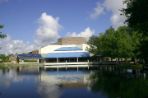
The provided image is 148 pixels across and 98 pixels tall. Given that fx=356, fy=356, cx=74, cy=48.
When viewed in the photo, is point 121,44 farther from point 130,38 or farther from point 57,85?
point 57,85

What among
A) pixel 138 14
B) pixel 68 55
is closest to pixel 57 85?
pixel 138 14

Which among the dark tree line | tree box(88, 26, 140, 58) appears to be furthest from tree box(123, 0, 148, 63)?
tree box(88, 26, 140, 58)

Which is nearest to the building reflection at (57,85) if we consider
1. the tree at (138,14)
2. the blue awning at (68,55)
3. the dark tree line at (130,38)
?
the dark tree line at (130,38)

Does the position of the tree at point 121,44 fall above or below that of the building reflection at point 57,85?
above

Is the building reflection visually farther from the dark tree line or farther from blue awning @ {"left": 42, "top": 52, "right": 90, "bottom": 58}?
blue awning @ {"left": 42, "top": 52, "right": 90, "bottom": 58}

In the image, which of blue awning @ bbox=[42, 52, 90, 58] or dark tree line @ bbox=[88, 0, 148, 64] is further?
blue awning @ bbox=[42, 52, 90, 58]

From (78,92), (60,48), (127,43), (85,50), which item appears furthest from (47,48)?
(78,92)

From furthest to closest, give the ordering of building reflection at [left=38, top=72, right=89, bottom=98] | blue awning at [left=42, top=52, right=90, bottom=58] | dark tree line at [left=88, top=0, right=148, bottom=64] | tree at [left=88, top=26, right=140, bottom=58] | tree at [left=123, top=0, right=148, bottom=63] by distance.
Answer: blue awning at [left=42, top=52, right=90, bottom=58], tree at [left=88, top=26, right=140, bottom=58], building reflection at [left=38, top=72, right=89, bottom=98], dark tree line at [left=88, top=0, right=148, bottom=64], tree at [left=123, top=0, right=148, bottom=63]

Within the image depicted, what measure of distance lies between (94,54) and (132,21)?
105920 mm

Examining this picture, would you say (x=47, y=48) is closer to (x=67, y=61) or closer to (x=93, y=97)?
(x=67, y=61)

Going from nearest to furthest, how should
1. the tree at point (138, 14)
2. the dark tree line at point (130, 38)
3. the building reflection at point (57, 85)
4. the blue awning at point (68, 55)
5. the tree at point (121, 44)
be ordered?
the tree at point (138, 14), the dark tree line at point (130, 38), the building reflection at point (57, 85), the tree at point (121, 44), the blue awning at point (68, 55)

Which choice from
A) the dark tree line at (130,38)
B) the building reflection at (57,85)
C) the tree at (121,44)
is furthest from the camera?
the tree at (121,44)

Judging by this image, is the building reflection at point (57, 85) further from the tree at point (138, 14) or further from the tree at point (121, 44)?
the tree at point (121, 44)

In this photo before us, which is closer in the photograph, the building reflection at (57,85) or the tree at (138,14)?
the tree at (138,14)
